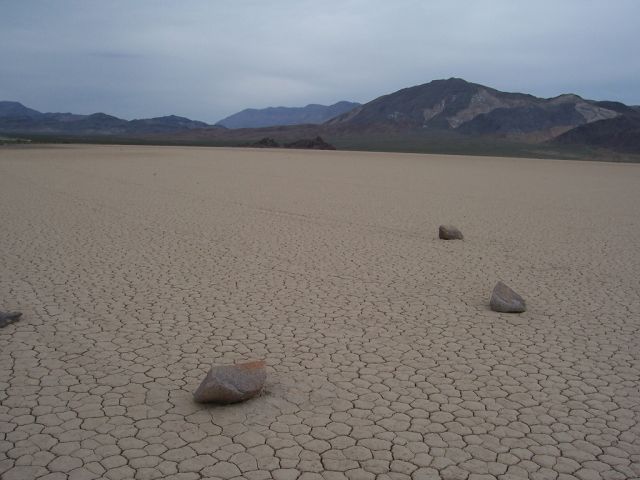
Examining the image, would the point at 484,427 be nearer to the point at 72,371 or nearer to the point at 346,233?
the point at 72,371

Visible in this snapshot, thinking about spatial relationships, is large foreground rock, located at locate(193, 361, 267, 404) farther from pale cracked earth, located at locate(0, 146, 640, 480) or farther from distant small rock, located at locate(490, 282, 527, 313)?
distant small rock, located at locate(490, 282, 527, 313)

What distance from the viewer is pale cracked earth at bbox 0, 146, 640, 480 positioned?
3.59 meters

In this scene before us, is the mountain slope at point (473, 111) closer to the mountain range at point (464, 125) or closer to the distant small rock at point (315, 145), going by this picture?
the mountain range at point (464, 125)

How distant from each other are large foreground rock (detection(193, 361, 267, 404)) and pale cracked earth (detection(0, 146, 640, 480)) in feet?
0.28

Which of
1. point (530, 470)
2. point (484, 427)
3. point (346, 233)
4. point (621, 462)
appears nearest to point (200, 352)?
point (484, 427)

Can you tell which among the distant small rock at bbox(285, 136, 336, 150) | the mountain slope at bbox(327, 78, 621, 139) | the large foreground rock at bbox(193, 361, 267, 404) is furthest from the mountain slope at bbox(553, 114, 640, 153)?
the large foreground rock at bbox(193, 361, 267, 404)

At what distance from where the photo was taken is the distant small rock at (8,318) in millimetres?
5695

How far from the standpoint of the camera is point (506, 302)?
6.49 m

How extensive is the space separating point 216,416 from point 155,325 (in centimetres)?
209

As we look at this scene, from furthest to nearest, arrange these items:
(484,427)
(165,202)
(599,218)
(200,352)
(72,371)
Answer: (165,202) < (599,218) < (200,352) < (72,371) < (484,427)

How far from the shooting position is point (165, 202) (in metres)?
16.0

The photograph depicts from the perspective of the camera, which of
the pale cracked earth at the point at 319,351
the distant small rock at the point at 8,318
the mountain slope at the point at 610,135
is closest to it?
the pale cracked earth at the point at 319,351

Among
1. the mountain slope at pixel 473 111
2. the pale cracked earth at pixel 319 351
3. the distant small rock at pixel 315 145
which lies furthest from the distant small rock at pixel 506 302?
the mountain slope at pixel 473 111

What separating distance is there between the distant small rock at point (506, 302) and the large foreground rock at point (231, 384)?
3.29m
